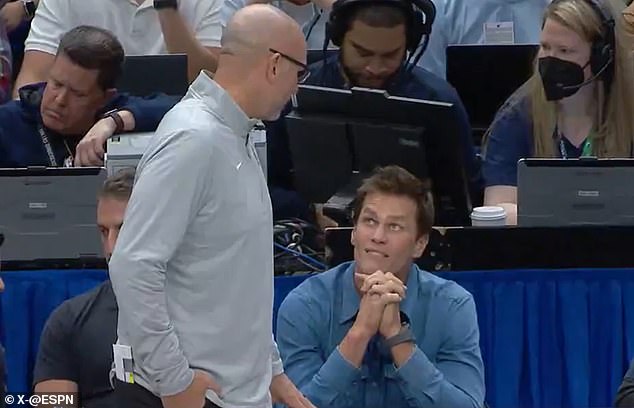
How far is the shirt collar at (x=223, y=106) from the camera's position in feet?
8.44

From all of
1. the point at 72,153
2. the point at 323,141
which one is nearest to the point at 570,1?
the point at 323,141

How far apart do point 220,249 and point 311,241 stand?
148 centimetres

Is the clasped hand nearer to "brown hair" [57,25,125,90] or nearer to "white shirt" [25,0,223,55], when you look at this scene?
"brown hair" [57,25,125,90]

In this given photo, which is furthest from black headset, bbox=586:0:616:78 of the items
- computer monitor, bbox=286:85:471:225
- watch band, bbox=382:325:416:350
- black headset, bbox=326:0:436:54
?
watch band, bbox=382:325:416:350

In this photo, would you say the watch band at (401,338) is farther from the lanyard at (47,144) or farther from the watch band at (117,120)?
the lanyard at (47,144)

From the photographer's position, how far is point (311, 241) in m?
4.00

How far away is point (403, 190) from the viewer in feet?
11.3

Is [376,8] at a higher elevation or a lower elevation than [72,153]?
higher

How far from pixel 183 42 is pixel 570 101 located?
5.60 feet

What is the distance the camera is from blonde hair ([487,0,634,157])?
163 inches

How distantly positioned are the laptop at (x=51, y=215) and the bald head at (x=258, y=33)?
1066 millimetres

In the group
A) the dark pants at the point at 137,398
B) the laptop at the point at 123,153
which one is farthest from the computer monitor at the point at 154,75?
the dark pants at the point at 137,398

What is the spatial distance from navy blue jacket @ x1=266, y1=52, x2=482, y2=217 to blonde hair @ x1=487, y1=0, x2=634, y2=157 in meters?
0.24

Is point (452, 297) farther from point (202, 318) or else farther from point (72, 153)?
point (72, 153)
